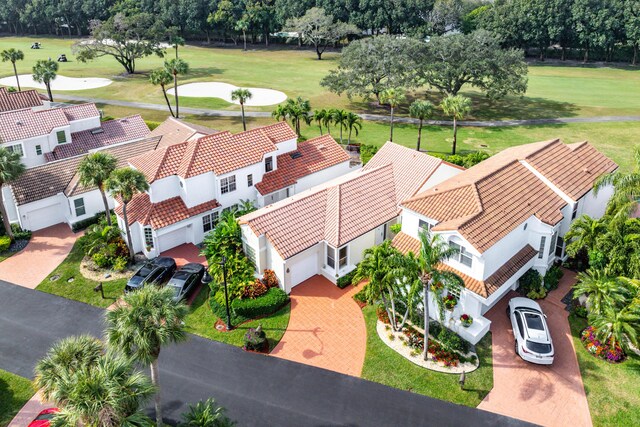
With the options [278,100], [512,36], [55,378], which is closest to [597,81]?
[512,36]

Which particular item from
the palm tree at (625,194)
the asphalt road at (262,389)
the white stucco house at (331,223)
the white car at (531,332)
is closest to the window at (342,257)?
the white stucco house at (331,223)

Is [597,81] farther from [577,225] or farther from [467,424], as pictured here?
[467,424]

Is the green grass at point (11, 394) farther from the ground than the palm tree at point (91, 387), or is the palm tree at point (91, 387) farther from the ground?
the palm tree at point (91, 387)

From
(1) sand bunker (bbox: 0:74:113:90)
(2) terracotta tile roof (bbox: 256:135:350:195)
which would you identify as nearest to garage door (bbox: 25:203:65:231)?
(2) terracotta tile roof (bbox: 256:135:350:195)

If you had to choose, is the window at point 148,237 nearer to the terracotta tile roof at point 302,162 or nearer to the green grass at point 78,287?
the green grass at point 78,287

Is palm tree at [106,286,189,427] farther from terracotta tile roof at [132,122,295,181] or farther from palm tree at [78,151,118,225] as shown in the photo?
terracotta tile roof at [132,122,295,181]

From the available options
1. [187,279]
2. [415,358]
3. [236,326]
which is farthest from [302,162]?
[415,358]
